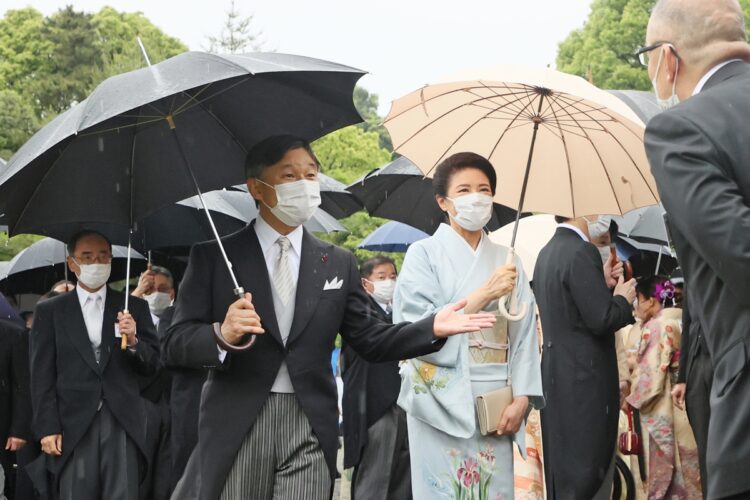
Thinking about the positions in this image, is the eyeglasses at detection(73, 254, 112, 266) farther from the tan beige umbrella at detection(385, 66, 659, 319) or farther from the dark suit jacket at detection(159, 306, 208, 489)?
the tan beige umbrella at detection(385, 66, 659, 319)

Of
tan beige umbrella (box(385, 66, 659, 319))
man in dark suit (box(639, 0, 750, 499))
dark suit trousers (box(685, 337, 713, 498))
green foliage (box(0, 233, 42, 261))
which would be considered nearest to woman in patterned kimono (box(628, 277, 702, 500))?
dark suit trousers (box(685, 337, 713, 498))

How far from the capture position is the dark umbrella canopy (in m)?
5.25

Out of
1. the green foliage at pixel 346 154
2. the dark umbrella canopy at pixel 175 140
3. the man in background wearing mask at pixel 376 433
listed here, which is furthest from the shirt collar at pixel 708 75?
the green foliage at pixel 346 154

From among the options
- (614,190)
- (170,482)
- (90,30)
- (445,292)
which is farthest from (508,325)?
(90,30)

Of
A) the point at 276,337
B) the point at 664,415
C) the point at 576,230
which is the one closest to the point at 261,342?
the point at 276,337

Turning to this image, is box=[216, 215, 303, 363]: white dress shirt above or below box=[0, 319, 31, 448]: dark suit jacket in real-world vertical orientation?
above

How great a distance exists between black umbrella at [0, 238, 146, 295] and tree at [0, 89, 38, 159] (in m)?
22.9

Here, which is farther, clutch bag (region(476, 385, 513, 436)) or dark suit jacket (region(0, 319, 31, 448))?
dark suit jacket (region(0, 319, 31, 448))

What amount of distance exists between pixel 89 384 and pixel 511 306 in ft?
11.0

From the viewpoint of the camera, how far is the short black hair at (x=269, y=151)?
5262mm

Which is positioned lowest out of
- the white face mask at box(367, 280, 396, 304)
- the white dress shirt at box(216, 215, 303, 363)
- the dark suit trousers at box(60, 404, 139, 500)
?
the dark suit trousers at box(60, 404, 139, 500)

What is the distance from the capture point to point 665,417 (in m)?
8.56

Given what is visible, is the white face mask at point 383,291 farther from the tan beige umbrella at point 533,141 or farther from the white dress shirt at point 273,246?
the white dress shirt at point 273,246

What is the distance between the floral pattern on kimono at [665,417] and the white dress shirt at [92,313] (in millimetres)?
3846
